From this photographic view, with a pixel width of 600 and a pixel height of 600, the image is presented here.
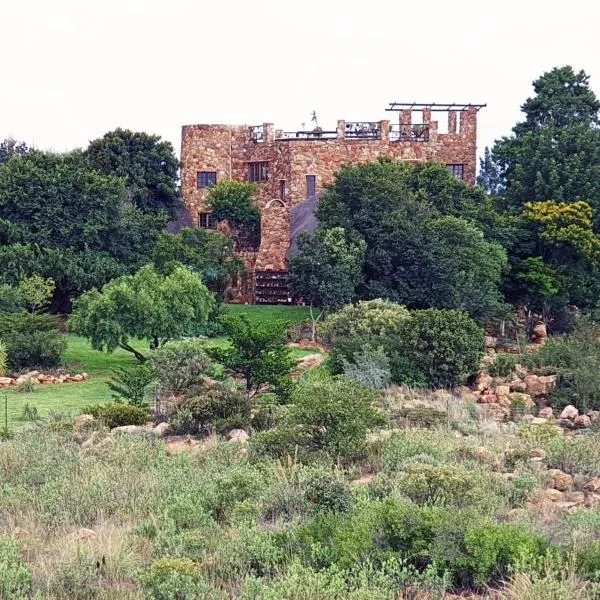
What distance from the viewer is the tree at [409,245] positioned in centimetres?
3059

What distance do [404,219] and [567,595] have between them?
971 inches

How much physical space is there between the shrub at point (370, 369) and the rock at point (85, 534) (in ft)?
39.3

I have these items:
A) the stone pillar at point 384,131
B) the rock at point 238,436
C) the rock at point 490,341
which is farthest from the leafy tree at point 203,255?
the rock at point 238,436

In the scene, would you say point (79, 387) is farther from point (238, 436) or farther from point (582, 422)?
point (582, 422)

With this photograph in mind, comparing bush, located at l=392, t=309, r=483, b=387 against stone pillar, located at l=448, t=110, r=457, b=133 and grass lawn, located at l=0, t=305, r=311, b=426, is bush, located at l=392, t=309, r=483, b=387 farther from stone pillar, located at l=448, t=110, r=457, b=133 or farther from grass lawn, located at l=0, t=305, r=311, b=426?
stone pillar, located at l=448, t=110, r=457, b=133

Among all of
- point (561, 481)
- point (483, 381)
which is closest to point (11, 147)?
point (483, 381)

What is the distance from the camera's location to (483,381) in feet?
74.9

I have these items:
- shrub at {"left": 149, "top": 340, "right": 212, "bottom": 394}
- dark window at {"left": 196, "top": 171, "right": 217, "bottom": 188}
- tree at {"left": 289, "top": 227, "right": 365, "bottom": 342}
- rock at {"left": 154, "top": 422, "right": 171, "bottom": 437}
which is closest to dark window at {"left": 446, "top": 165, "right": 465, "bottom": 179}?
dark window at {"left": 196, "top": 171, "right": 217, "bottom": 188}

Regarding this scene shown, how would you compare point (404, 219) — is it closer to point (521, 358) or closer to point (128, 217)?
point (521, 358)

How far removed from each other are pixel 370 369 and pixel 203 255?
46.9 feet

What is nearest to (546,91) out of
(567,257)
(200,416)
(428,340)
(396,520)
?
(567,257)

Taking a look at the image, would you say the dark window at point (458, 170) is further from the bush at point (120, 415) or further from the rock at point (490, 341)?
the bush at point (120, 415)

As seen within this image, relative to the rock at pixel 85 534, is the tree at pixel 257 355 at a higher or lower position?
higher

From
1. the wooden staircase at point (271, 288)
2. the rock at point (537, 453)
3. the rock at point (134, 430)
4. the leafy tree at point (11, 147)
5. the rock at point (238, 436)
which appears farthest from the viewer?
the leafy tree at point (11, 147)
